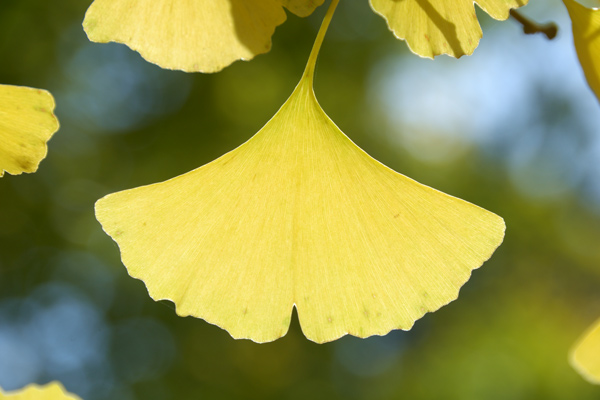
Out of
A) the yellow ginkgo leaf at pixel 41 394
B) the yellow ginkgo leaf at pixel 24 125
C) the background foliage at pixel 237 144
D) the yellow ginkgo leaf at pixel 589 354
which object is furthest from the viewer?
the background foliage at pixel 237 144

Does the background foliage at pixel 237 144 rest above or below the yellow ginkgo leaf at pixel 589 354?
below

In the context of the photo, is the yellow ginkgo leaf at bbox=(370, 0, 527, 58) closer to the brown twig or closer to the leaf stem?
the leaf stem

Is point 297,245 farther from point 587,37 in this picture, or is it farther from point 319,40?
point 587,37

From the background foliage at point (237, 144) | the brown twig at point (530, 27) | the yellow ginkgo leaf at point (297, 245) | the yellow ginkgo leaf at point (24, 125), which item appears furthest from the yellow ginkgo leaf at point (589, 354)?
the background foliage at point (237, 144)

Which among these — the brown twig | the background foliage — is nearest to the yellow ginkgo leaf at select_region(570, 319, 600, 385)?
the brown twig

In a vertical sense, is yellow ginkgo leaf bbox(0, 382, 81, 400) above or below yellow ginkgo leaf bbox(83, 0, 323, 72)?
below

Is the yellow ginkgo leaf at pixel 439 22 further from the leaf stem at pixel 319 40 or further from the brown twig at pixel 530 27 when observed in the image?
the brown twig at pixel 530 27

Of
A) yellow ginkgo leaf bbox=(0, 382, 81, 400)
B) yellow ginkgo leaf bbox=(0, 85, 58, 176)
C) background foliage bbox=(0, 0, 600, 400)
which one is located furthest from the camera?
background foliage bbox=(0, 0, 600, 400)
